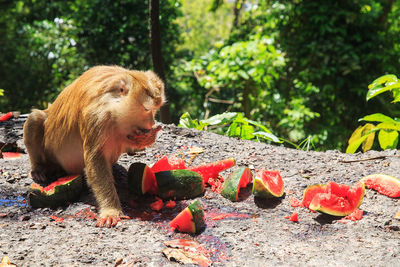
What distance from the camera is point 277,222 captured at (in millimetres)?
3309

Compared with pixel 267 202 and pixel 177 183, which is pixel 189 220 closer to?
pixel 177 183

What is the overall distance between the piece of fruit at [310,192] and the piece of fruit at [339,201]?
0.07 meters

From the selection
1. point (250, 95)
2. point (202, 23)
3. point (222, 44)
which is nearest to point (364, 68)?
point (250, 95)

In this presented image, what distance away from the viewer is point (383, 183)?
362cm

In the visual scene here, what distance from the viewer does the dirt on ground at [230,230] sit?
272 cm

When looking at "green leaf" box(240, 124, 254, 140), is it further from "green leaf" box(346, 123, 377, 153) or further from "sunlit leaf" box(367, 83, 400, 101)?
"sunlit leaf" box(367, 83, 400, 101)

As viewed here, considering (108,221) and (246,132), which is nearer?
(108,221)

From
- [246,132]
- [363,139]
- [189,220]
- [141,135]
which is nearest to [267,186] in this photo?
[189,220]

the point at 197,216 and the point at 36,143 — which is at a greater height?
the point at 36,143

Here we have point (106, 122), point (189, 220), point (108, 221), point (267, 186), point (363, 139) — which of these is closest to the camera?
point (189, 220)

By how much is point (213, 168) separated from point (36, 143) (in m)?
1.76

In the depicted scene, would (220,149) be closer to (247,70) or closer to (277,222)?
(277,222)

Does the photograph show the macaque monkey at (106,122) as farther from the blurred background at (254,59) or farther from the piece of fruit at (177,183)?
the blurred background at (254,59)

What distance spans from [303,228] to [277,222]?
0.21m
